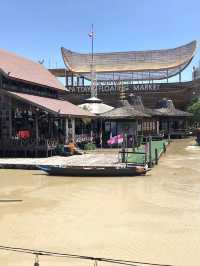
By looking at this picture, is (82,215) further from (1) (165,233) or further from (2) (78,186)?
(2) (78,186)

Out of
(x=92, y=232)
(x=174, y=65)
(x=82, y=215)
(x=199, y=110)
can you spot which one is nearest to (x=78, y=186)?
(x=82, y=215)

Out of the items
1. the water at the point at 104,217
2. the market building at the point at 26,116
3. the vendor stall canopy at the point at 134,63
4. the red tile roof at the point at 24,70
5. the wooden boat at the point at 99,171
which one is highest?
the vendor stall canopy at the point at 134,63

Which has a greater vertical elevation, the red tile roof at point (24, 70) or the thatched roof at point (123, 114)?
the red tile roof at point (24, 70)

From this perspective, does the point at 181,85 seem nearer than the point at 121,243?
No

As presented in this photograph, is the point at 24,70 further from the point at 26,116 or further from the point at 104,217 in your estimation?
the point at 104,217

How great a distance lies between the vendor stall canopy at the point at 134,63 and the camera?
205 ft

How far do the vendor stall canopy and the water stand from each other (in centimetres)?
4385

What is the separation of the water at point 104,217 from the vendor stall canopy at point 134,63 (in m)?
43.8

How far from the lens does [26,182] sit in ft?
63.0

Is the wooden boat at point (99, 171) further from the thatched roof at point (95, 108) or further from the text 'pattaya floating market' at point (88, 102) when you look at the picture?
the thatched roof at point (95, 108)

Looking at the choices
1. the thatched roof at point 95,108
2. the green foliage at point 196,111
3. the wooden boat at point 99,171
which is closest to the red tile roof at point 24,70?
the thatched roof at point 95,108

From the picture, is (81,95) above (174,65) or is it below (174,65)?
below

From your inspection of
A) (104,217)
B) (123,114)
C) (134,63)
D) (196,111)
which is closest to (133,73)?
(134,63)

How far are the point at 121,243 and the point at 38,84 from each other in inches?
904
